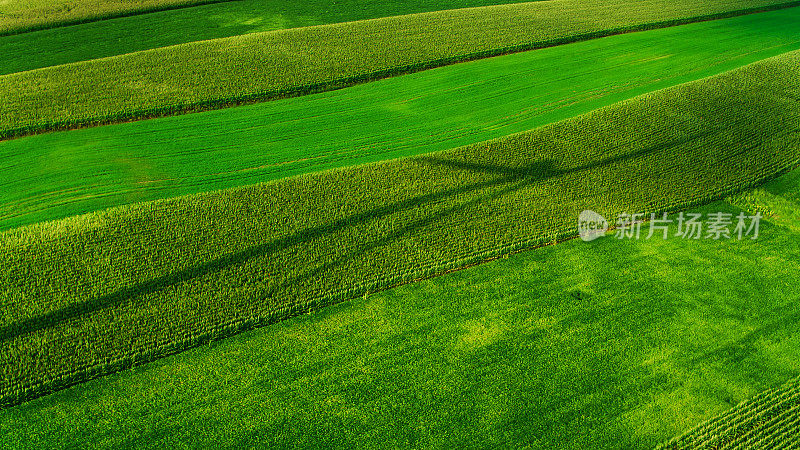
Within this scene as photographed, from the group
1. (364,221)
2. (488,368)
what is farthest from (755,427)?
(364,221)

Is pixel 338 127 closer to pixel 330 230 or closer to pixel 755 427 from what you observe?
pixel 330 230

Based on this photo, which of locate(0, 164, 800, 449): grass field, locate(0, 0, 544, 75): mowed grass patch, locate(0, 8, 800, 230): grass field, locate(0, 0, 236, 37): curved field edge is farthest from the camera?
locate(0, 0, 236, 37): curved field edge

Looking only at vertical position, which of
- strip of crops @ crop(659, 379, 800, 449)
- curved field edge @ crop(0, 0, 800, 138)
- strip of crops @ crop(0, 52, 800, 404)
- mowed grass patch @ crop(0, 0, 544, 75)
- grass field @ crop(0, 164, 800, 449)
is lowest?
strip of crops @ crop(659, 379, 800, 449)

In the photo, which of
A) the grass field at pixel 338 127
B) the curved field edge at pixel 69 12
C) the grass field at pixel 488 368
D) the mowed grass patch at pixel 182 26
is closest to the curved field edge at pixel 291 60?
the grass field at pixel 338 127

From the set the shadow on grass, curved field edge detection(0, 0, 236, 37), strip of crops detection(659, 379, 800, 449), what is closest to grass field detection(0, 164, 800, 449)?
strip of crops detection(659, 379, 800, 449)

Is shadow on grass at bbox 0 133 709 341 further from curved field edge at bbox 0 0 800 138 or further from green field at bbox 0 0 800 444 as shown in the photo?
curved field edge at bbox 0 0 800 138

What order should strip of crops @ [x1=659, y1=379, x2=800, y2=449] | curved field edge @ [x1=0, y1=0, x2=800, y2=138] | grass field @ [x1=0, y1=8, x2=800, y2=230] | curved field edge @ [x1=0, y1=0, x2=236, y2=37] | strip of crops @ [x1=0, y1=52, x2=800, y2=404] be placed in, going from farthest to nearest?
curved field edge @ [x1=0, y1=0, x2=236, y2=37]
curved field edge @ [x1=0, y1=0, x2=800, y2=138]
grass field @ [x1=0, y1=8, x2=800, y2=230]
strip of crops @ [x1=0, y1=52, x2=800, y2=404]
strip of crops @ [x1=659, y1=379, x2=800, y2=449]
